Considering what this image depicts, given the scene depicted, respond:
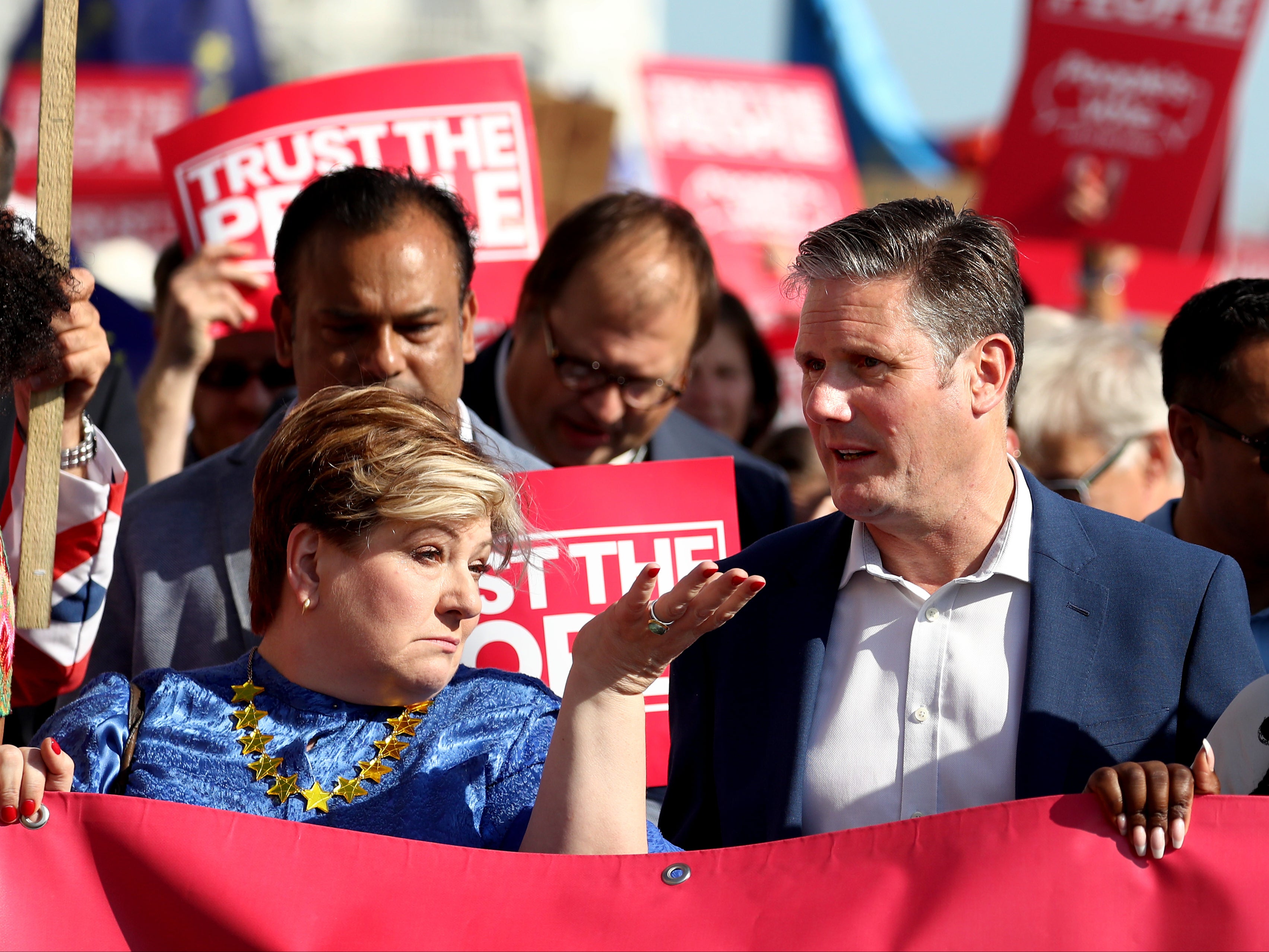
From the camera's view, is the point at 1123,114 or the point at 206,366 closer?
the point at 206,366

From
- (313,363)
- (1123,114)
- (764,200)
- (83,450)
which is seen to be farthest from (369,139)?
(1123,114)

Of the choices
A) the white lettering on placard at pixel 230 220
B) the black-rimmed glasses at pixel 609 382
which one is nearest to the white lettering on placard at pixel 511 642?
the black-rimmed glasses at pixel 609 382

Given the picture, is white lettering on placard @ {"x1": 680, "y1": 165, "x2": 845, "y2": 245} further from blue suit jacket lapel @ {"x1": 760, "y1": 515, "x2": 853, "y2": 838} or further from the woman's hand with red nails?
the woman's hand with red nails

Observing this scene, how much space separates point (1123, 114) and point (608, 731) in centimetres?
746

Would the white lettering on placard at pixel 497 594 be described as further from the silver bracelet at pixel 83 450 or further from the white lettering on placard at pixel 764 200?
the white lettering on placard at pixel 764 200

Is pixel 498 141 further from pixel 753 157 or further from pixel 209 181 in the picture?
pixel 753 157

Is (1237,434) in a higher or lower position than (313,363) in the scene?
lower

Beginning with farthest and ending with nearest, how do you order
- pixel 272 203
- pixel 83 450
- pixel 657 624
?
pixel 272 203, pixel 83 450, pixel 657 624

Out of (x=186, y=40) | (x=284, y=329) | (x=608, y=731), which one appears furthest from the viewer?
(x=186, y=40)

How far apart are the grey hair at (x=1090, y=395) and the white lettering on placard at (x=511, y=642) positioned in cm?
156

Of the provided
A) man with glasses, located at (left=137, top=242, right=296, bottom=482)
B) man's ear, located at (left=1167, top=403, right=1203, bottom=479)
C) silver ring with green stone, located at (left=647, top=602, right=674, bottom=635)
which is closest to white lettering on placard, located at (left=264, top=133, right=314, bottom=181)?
man with glasses, located at (left=137, top=242, right=296, bottom=482)

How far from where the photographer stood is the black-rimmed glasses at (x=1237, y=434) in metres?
3.05

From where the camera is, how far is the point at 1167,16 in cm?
872

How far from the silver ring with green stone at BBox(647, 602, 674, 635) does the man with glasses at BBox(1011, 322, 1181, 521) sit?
6.97 feet
